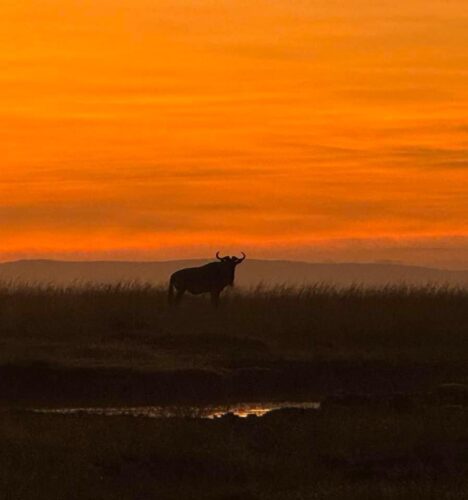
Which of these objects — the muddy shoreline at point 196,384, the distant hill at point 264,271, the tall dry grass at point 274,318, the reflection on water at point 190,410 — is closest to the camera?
the reflection on water at point 190,410

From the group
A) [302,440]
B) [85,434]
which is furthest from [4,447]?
[302,440]

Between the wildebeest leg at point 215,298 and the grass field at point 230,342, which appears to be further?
the wildebeest leg at point 215,298

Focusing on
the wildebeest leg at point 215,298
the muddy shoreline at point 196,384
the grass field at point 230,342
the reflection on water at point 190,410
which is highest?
the wildebeest leg at point 215,298

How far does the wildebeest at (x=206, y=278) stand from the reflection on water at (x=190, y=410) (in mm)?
15599

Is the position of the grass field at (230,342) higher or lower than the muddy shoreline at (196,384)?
higher

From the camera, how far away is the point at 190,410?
2102 cm

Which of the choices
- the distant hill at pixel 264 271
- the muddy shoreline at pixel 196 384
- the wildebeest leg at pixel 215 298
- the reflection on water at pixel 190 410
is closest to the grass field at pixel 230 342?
the muddy shoreline at pixel 196 384

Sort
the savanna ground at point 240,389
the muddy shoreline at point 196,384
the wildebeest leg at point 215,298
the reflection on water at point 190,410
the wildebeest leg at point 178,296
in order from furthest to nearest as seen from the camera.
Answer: the wildebeest leg at point 178,296, the wildebeest leg at point 215,298, the muddy shoreline at point 196,384, the reflection on water at point 190,410, the savanna ground at point 240,389

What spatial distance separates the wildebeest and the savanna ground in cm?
52

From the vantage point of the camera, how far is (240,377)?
956 inches

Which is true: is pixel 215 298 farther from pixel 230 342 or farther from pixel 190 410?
pixel 190 410

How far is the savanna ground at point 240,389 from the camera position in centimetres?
1540

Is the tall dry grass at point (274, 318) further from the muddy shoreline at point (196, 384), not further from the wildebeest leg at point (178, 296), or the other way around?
the muddy shoreline at point (196, 384)

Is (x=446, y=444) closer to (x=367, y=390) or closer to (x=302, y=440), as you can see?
(x=302, y=440)
